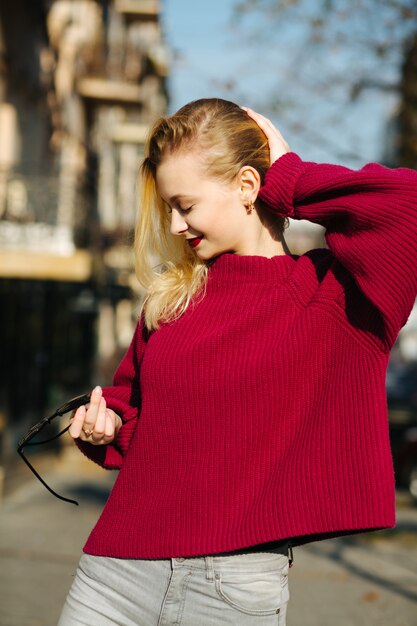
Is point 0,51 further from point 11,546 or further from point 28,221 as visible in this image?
point 11,546

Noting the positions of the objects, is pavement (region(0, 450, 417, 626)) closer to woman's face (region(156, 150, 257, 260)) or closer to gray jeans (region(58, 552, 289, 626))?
gray jeans (region(58, 552, 289, 626))

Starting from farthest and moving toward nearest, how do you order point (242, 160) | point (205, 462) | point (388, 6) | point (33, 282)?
point (33, 282), point (388, 6), point (242, 160), point (205, 462)

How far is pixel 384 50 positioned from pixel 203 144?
857cm

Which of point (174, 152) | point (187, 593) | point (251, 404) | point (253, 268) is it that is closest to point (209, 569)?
point (187, 593)

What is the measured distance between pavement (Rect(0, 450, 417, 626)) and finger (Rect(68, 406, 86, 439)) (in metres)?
3.88

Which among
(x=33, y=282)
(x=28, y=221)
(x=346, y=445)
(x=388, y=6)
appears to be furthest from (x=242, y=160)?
(x=33, y=282)

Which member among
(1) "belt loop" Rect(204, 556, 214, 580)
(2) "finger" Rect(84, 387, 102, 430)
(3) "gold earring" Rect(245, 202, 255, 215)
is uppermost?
(3) "gold earring" Rect(245, 202, 255, 215)

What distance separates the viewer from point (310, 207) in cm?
209

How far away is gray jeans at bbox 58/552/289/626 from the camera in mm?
2025

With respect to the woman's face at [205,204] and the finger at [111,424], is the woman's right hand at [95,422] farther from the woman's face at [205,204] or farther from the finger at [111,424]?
the woman's face at [205,204]

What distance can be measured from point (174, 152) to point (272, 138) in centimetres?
25

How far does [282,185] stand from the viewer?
83.0 inches

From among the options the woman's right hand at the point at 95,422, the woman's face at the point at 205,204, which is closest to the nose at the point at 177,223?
the woman's face at the point at 205,204

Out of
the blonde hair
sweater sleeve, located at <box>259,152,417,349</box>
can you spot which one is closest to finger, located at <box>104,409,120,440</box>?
the blonde hair
